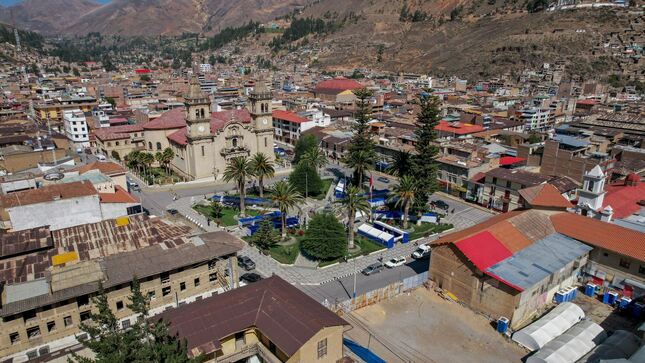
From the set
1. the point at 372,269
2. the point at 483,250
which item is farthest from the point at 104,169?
the point at 483,250

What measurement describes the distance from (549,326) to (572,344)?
2.16m

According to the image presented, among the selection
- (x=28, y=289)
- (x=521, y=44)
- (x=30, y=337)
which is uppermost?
(x=521, y=44)

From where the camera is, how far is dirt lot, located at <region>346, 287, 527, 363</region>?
92.5 ft

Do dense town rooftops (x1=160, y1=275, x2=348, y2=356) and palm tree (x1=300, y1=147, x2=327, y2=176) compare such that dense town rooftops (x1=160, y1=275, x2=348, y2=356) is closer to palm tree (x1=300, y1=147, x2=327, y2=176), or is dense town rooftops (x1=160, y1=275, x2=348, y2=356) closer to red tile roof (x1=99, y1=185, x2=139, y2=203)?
red tile roof (x1=99, y1=185, x2=139, y2=203)

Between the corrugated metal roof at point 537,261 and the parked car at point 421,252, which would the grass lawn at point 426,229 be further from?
the corrugated metal roof at point 537,261

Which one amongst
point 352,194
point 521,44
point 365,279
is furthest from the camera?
point 521,44

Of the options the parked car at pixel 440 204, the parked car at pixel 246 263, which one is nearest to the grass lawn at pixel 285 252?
the parked car at pixel 246 263

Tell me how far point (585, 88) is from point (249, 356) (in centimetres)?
14802

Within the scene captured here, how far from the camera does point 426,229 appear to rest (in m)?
49.5

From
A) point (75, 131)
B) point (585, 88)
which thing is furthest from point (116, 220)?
point (585, 88)

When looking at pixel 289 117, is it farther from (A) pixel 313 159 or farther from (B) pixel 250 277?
(B) pixel 250 277

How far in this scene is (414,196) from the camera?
49.7 meters

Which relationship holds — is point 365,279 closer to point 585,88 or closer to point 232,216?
point 232,216

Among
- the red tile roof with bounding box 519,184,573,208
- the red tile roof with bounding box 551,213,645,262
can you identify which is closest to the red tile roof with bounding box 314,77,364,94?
the red tile roof with bounding box 519,184,573,208
